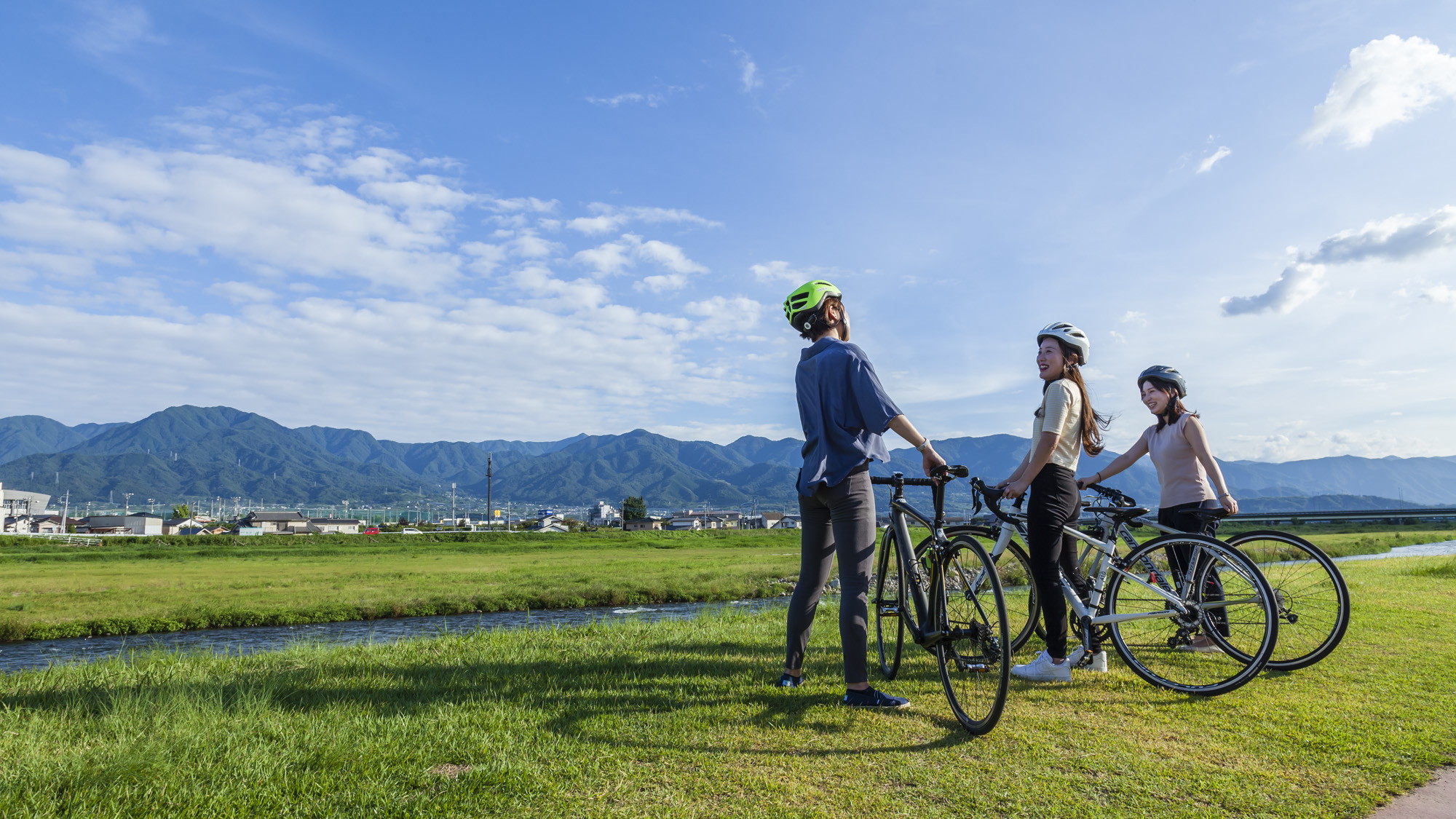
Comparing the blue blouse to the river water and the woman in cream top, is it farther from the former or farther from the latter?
the river water

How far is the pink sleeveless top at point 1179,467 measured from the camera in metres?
6.02

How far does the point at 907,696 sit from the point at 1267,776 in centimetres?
197

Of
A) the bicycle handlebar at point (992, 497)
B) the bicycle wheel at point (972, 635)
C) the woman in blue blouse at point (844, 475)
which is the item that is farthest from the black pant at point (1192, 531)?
the woman in blue blouse at point (844, 475)

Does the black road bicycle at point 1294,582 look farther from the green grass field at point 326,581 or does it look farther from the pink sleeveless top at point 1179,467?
the green grass field at point 326,581

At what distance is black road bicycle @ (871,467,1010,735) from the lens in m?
4.02

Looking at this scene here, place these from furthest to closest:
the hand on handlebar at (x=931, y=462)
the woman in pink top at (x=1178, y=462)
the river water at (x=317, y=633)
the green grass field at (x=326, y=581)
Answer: the green grass field at (x=326, y=581), the river water at (x=317, y=633), the woman in pink top at (x=1178, y=462), the hand on handlebar at (x=931, y=462)

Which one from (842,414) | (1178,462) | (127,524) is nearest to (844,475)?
(842,414)

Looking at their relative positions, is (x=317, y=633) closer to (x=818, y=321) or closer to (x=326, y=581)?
(x=326, y=581)

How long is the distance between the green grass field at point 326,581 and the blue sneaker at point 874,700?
63.3ft

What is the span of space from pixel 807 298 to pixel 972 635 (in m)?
2.38

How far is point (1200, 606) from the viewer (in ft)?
16.2

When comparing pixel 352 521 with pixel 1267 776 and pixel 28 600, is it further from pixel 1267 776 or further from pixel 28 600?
pixel 1267 776

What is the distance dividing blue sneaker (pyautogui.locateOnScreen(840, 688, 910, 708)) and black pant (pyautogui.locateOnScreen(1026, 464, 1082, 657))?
4.44 ft

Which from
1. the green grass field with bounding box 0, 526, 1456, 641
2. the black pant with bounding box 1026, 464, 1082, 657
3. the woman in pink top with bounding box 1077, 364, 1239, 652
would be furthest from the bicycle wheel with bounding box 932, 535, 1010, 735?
the green grass field with bounding box 0, 526, 1456, 641
